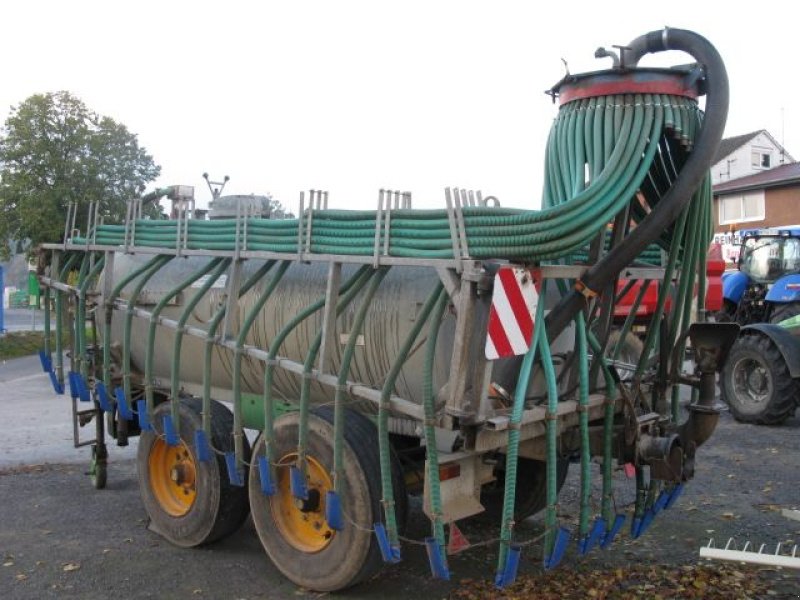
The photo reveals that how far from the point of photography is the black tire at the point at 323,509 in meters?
4.27

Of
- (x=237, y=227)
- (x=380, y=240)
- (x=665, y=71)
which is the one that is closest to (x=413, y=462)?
(x=380, y=240)

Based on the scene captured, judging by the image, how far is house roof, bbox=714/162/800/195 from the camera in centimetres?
3163

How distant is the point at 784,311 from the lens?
12.0m

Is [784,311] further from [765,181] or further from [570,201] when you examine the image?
[765,181]

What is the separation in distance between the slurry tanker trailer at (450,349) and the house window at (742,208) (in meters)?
30.5

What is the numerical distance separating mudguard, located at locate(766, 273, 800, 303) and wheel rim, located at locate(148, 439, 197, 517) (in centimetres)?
934

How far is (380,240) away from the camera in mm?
4121

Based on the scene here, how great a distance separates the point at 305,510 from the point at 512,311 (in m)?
1.80

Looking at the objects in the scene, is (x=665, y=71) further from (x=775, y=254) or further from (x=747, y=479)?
(x=775, y=254)

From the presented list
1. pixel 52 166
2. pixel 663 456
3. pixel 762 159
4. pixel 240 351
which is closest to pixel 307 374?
pixel 240 351

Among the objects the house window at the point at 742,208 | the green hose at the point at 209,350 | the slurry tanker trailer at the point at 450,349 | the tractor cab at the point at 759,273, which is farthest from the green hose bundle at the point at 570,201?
the house window at the point at 742,208

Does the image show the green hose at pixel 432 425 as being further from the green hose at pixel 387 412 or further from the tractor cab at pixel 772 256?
the tractor cab at pixel 772 256

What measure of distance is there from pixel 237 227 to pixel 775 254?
1058cm

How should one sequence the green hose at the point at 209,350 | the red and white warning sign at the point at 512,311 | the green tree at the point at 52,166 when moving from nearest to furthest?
the red and white warning sign at the point at 512,311 → the green hose at the point at 209,350 → the green tree at the point at 52,166
